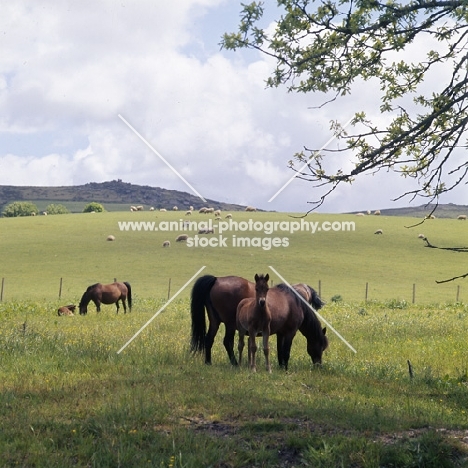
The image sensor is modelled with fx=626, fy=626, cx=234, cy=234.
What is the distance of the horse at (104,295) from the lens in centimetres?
2799

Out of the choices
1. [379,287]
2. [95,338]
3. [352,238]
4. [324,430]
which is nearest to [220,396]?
[324,430]

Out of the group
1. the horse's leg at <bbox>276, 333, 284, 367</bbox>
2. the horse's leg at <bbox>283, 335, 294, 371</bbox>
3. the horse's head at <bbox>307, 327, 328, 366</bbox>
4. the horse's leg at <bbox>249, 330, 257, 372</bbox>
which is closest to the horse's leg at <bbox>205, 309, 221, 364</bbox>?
the horse's leg at <bbox>249, 330, 257, 372</bbox>

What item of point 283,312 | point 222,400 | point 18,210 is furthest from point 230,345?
point 18,210

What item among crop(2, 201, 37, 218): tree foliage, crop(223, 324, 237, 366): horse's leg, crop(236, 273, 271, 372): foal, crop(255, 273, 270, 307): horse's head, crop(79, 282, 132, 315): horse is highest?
crop(2, 201, 37, 218): tree foliage

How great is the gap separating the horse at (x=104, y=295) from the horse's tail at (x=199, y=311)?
1474 cm

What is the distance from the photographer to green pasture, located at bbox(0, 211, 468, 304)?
4744 cm

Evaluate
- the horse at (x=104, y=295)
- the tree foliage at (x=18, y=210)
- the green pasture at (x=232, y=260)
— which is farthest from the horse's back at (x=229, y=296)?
the tree foliage at (x=18, y=210)

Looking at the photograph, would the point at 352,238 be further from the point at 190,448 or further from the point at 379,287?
the point at 190,448

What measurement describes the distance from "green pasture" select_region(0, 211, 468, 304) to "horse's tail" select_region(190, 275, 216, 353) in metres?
25.2

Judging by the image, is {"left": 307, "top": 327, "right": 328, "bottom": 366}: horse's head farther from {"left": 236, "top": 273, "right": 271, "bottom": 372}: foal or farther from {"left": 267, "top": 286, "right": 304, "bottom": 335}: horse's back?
{"left": 236, "top": 273, "right": 271, "bottom": 372}: foal

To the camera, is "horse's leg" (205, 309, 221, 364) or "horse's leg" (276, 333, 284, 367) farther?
"horse's leg" (205, 309, 221, 364)

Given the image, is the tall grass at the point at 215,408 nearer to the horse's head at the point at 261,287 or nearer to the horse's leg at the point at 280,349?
the horse's leg at the point at 280,349

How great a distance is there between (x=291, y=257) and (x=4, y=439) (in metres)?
53.2

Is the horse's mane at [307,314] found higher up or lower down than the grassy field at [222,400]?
higher up
